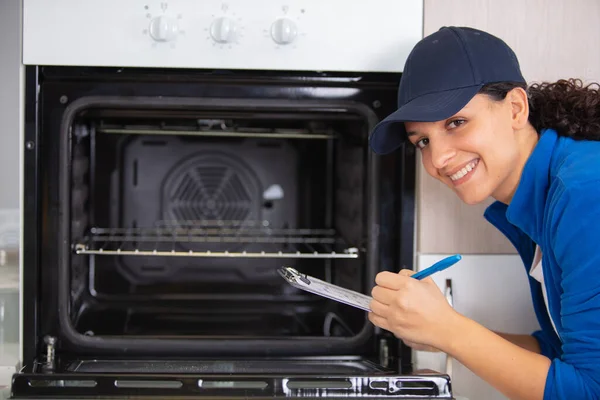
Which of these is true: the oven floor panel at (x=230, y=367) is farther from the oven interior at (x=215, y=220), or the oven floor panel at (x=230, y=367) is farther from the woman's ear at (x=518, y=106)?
the woman's ear at (x=518, y=106)

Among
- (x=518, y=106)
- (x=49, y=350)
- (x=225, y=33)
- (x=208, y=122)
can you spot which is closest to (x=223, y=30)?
(x=225, y=33)

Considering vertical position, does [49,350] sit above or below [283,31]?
below

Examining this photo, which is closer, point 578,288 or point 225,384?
point 578,288

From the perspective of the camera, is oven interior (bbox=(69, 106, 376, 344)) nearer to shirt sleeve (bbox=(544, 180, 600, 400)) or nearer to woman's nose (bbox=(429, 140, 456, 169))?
woman's nose (bbox=(429, 140, 456, 169))

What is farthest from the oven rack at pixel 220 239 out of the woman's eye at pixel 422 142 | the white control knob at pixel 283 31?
the white control knob at pixel 283 31

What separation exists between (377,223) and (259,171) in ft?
1.25

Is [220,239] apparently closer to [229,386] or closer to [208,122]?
[208,122]

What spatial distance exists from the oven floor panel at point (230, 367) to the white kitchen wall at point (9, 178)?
0.47 ft

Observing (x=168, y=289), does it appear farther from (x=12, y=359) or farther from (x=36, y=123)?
(x=36, y=123)

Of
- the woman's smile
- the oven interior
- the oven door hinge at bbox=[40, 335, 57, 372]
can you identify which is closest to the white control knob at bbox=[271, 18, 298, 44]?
the oven interior

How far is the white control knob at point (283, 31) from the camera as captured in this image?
1032 mm

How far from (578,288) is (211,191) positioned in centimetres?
81

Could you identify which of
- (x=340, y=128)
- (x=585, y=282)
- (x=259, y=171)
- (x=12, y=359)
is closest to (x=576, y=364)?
(x=585, y=282)

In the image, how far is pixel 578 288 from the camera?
831 millimetres
